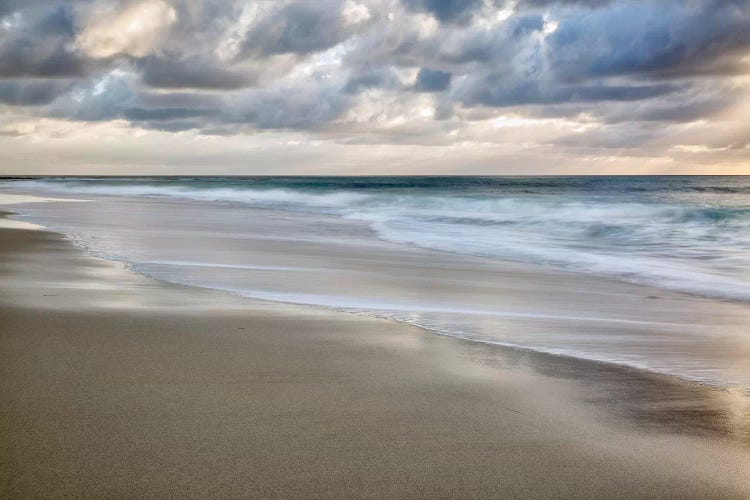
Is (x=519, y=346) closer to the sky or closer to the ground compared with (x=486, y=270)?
closer to the sky

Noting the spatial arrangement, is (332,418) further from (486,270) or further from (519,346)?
(486,270)

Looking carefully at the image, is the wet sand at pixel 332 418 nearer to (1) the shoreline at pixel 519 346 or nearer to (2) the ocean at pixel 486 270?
(1) the shoreline at pixel 519 346

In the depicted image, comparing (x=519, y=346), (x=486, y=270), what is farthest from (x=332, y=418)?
(x=486, y=270)

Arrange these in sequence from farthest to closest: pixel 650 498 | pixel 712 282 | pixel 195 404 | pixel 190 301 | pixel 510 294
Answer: pixel 712 282 < pixel 510 294 < pixel 190 301 < pixel 195 404 < pixel 650 498

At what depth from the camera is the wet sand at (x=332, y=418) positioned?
2682 millimetres

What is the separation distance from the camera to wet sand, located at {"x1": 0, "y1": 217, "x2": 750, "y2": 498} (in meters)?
2.68

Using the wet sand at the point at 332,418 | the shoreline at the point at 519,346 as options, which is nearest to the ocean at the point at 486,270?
the shoreline at the point at 519,346

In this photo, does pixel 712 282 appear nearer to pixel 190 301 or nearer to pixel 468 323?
pixel 468 323

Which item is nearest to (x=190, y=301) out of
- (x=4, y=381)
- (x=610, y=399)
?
(x=4, y=381)

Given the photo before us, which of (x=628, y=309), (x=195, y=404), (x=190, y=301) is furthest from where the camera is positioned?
(x=628, y=309)

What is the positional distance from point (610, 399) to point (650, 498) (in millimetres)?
1261

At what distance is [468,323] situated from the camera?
19.5 feet

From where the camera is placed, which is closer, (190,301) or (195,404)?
(195,404)

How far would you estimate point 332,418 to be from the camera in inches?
133
